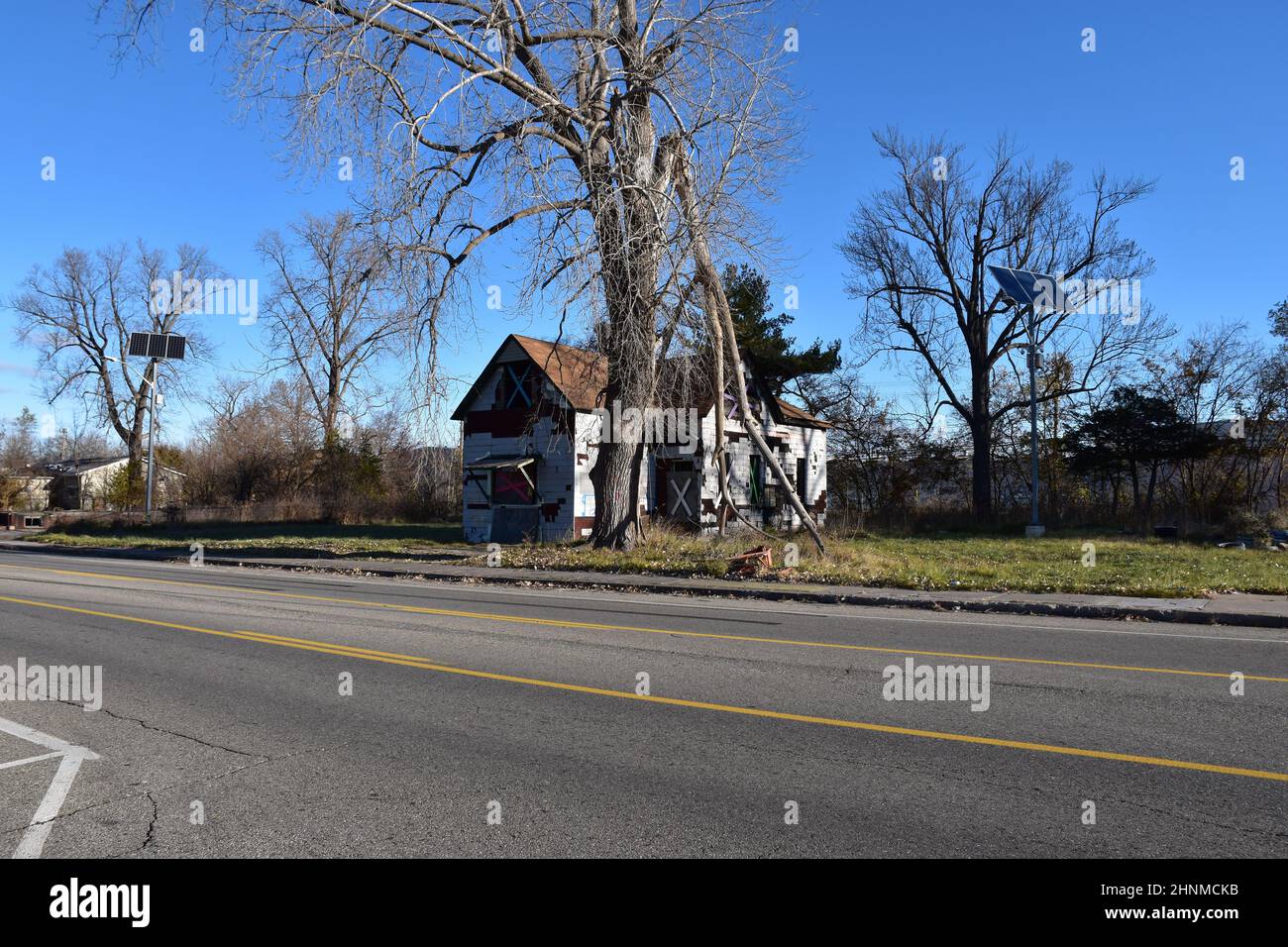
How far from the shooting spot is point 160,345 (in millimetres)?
43500

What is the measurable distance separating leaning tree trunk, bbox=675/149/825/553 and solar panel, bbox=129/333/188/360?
33123 mm

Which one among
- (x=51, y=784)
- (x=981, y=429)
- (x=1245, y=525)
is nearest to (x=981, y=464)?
(x=981, y=429)

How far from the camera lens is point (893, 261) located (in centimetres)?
4047

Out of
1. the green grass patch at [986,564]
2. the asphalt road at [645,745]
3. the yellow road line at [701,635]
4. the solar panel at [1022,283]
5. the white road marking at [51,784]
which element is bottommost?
the yellow road line at [701,635]

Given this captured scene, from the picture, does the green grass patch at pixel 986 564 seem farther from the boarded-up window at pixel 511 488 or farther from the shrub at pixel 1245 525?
the boarded-up window at pixel 511 488

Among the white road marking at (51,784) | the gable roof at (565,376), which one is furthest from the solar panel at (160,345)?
the white road marking at (51,784)

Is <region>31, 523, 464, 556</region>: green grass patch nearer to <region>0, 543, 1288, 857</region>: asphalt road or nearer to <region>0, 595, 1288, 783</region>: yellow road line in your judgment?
<region>0, 595, 1288, 783</region>: yellow road line

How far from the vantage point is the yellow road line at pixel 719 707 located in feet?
18.1

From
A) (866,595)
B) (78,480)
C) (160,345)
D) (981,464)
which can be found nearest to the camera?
(866,595)

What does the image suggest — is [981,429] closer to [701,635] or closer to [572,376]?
[572,376]

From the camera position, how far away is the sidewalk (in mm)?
12109

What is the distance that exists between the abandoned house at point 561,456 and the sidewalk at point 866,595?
705 cm

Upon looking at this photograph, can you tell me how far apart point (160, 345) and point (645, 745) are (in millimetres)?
45076
